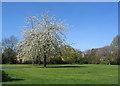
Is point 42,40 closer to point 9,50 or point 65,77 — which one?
point 65,77

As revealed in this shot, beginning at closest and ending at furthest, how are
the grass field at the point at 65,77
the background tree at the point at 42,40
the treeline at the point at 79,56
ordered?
the grass field at the point at 65,77
the background tree at the point at 42,40
the treeline at the point at 79,56

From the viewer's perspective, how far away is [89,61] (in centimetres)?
5703

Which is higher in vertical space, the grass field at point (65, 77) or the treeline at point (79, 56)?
the treeline at point (79, 56)

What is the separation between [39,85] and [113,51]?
149ft

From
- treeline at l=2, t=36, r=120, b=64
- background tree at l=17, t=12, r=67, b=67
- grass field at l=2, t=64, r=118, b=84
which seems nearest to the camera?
grass field at l=2, t=64, r=118, b=84

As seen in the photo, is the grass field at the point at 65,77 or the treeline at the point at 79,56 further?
the treeline at the point at 79,56

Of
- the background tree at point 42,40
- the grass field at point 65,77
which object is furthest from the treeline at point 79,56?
the grass field at point 65,77

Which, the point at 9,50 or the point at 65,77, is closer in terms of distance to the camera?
the point at 65,77

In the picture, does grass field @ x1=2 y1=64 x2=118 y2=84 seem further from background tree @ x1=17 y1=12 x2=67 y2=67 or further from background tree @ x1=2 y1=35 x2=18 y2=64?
background tree @ x1=2 y1=35 x2=18 y2=64

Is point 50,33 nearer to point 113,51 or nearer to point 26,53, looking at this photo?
point 26,53

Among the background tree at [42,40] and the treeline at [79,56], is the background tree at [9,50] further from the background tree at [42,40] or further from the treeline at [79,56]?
the background tree at [42,40]

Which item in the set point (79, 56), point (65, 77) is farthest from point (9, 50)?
point (65, 77)

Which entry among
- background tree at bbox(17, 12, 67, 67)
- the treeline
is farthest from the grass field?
the treeline

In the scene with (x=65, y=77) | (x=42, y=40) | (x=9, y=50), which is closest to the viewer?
(x=65, y=77)
